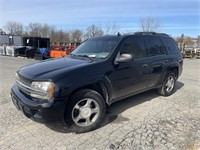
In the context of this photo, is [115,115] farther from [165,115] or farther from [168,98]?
[168,98]

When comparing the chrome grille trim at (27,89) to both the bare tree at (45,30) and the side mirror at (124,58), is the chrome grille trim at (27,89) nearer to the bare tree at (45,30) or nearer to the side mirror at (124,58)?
the side mirror at (124,58)

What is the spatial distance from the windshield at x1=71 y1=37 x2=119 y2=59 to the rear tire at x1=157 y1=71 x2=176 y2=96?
2224 millimetres

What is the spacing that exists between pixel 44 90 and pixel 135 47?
2.47m

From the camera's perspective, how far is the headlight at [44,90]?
2934 mm

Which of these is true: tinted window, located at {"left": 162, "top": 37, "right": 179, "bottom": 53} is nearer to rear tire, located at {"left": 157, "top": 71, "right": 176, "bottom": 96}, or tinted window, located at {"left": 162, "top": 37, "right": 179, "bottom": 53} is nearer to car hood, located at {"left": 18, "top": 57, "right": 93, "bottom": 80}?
rear tire, located at {"left": 157, "top": 71, "right": 176, "bottom": 96}

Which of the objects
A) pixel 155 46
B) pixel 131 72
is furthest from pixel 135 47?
pixel 155 46

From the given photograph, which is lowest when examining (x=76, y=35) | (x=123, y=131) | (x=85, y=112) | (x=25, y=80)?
(x=123, y=131)

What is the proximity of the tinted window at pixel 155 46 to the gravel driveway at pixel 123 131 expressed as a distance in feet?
4.60

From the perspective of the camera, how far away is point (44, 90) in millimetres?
2951

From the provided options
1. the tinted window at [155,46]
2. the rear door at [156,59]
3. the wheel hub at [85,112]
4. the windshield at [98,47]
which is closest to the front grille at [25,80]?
the wheel hub at [85,112]

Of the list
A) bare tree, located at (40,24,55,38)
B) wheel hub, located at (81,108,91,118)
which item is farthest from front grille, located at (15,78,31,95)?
bare tree, located at (40,24,55,38)

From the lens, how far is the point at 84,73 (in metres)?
3.30

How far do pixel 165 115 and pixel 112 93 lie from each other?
4.69 ft

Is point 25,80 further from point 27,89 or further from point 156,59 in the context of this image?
point 156,59
